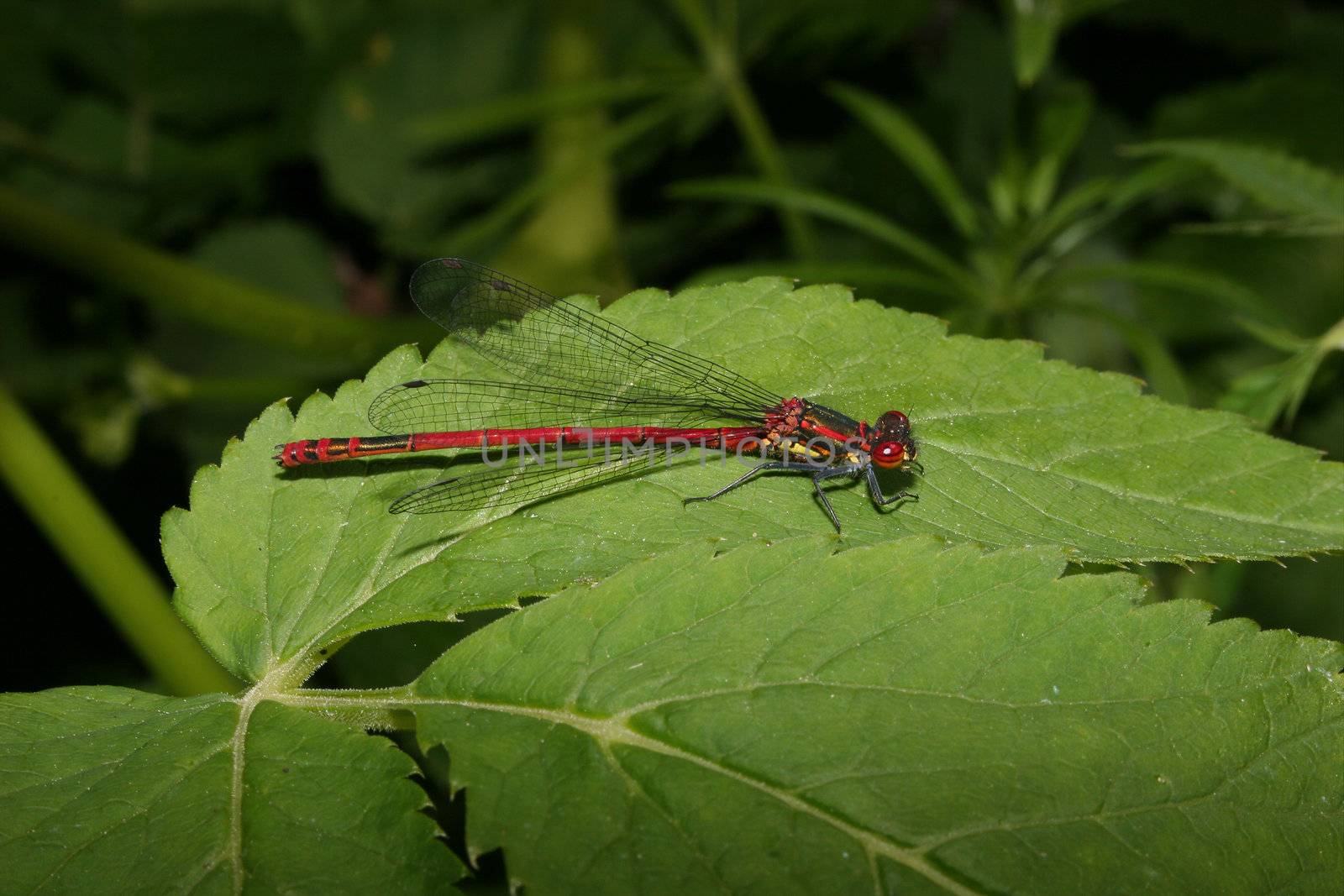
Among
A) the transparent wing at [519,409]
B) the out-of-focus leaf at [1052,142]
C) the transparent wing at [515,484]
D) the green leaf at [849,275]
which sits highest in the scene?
the out-of-focus leaf at [1052,142]

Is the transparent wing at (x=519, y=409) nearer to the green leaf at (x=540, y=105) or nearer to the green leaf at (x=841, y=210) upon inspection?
the green leaf at (x=841, y=210)

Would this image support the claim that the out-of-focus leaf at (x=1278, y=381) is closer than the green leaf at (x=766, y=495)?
No

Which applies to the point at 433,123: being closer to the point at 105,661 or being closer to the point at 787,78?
the point at 787,78

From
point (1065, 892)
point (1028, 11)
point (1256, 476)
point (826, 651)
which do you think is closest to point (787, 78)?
point (1028, 11)

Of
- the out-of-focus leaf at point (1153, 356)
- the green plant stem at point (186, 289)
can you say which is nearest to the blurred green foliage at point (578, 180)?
the green plant stem at point (186, 289)

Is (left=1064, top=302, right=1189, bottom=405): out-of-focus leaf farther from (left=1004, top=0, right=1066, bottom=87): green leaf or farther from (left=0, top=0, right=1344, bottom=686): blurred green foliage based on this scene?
(left=1004, top=0, right=1066, bottom=87): green leaf

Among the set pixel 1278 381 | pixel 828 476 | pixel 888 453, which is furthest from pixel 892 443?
pixel 1278 381

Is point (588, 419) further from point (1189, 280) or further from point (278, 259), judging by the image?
point (278, 259)

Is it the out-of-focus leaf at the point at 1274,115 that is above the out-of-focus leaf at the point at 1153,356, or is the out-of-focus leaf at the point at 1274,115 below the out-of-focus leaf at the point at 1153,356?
above
